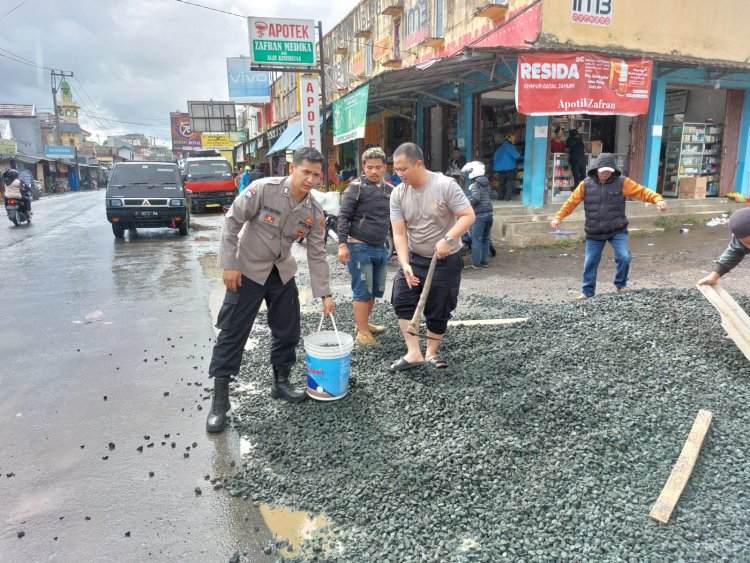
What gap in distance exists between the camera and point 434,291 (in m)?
4.16

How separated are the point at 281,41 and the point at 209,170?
28.3 ft

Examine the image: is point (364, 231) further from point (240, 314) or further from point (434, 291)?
point (240, 314)

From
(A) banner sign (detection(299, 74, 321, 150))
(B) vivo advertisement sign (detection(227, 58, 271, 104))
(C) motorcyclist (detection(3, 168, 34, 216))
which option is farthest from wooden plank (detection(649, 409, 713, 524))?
(B) vivo advertisement sign (detection(227, 58, 271, 104))

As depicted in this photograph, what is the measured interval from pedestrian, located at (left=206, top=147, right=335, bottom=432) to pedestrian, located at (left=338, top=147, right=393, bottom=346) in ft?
3.91

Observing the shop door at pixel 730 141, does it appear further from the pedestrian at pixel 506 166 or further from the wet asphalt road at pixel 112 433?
the wet asphalt road at pixel 112 433

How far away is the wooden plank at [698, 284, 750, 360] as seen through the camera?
12.4ft

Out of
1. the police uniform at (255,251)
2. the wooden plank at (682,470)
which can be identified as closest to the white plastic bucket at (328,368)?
the police uniform at (255,251)

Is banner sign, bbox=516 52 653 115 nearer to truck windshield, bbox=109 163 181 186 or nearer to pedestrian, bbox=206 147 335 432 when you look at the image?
pedestrian, bbox=206 147 335 432

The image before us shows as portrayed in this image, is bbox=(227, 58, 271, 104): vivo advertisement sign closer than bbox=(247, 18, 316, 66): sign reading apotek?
→ No

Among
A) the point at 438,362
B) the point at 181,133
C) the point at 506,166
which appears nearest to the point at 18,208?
the point at 506,166

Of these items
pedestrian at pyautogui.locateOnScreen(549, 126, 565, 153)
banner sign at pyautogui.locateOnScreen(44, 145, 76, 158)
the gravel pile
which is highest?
banner sign at pyautogui.locateOnScreen(44, 145, 76, 158)

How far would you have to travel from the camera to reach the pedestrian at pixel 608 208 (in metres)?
6.03

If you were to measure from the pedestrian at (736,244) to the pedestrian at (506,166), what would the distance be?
9496 millimetres

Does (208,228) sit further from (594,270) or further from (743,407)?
(743,407)
